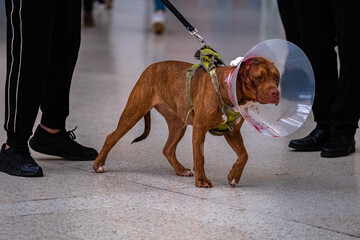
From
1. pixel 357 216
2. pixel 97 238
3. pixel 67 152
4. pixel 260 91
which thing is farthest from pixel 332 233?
pixel 67 152

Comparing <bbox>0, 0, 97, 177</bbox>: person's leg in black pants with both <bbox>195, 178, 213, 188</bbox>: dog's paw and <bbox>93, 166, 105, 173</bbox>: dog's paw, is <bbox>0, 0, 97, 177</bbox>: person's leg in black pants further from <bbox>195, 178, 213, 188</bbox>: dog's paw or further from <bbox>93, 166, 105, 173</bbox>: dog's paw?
<bbox>195, 178, 213, 188</bbox>: dog's paw

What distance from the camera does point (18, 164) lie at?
166 inches

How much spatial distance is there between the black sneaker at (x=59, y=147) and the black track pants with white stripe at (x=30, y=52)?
276 mm

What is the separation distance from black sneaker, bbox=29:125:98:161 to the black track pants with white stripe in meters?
0.28

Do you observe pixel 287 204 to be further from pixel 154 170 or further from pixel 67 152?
pixel 67 152

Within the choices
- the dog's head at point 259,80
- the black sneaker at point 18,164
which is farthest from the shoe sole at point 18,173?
the dog's head at point 259,80

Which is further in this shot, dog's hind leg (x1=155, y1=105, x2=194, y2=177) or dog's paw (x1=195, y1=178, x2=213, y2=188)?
dog's hind leg (x1=155, y1=105, x2=194, y2=177)

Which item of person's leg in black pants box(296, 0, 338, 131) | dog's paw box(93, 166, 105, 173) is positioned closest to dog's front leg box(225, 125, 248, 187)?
dog's paw box(93, 166, 105, 173)

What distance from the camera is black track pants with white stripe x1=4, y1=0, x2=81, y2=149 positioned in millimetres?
4094

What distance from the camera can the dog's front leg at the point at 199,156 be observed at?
3916 millimetres

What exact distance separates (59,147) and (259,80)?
147 centimetres

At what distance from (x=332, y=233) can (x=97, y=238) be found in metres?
1.01

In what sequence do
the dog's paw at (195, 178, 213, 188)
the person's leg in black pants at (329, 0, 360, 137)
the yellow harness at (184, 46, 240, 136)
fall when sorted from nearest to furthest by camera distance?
1. the yellow harness at (184, 46, 240, 136)
2. the dog's paw at (195, 178, 213, 188)
3. the person's leg in black pants at (329, 0, 360, 137)

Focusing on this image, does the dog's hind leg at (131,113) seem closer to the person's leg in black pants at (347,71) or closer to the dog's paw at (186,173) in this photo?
the dog's paw at (186,173)
